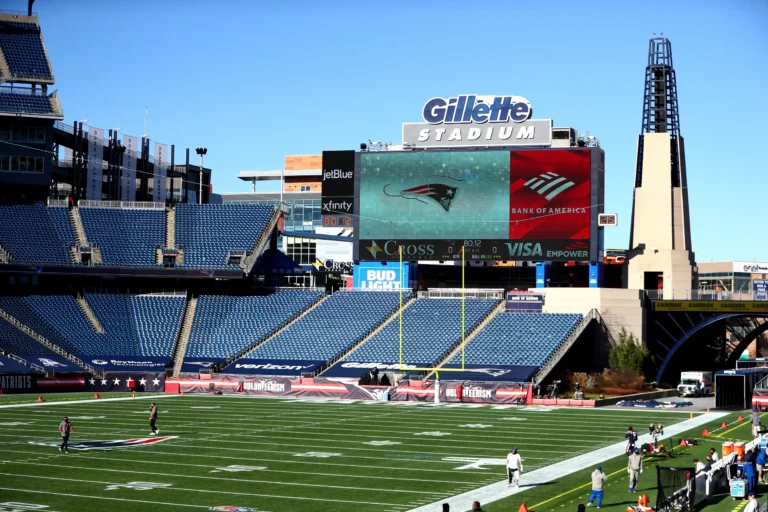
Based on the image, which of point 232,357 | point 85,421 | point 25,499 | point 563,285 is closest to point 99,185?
point 232,357

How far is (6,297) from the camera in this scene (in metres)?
70.6

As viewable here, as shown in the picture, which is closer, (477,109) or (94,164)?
(477,109)

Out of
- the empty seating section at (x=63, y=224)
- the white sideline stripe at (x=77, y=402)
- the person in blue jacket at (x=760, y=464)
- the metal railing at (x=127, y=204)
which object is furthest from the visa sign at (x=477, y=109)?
the person in blue jacket at (x=760, y=464)

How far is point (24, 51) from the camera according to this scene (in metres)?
79.5

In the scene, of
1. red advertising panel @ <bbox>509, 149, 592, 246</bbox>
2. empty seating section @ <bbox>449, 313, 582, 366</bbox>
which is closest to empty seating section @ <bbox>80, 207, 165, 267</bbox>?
empty seating section @ <bbox>449, 313, 582, 366</bbox>

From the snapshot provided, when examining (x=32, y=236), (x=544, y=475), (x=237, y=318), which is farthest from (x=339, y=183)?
(x=544, y=475)

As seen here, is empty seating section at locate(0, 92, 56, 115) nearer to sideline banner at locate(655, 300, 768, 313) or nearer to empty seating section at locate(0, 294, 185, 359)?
empty seating section at locate(0, 294, 185, 359)

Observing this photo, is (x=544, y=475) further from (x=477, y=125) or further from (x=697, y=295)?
(x=477, y=125)

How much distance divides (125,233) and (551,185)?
31487 mm

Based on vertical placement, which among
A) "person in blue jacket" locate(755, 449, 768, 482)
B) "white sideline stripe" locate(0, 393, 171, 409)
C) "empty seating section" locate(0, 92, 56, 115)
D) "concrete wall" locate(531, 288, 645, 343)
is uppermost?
"empty seating section" locate(0, 92, 56, 115)

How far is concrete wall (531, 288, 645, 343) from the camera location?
65188 mm

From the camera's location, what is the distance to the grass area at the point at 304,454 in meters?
27.0

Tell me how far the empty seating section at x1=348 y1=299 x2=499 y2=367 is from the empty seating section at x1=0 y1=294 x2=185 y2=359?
13.6m

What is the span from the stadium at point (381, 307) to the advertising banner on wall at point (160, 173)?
3753mm
